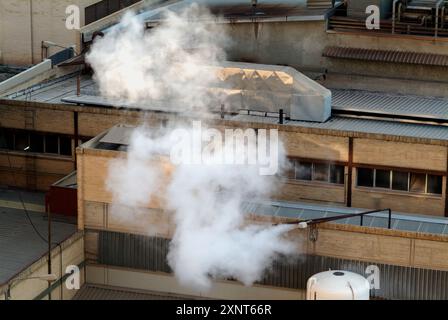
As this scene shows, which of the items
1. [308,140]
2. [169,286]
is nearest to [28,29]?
[308,140]

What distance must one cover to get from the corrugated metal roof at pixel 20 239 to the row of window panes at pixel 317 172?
9493 millimetres

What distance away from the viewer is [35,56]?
6850 centimetres

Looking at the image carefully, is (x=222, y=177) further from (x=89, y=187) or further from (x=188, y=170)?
(x=89, y=187)

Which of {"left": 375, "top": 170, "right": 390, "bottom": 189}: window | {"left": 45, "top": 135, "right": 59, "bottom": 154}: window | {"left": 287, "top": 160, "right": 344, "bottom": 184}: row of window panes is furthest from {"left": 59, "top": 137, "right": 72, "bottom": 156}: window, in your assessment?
{"left": 375, "top": 170, "right": 390, "bottom": 189}: window

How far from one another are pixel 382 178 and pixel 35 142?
16.0 meters

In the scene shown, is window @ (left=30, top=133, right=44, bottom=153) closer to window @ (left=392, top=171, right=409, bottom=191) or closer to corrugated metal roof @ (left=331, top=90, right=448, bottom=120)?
corrugated metal roof @ (left=331, top=90, right=448, bottom=120)

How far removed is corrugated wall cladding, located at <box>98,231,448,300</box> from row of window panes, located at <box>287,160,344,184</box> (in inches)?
191

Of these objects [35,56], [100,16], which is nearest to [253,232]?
[100,16]

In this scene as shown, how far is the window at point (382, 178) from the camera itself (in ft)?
158

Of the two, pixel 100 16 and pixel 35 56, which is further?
pixel 35 56

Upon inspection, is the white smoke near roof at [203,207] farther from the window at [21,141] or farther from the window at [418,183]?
the window at [21,141]

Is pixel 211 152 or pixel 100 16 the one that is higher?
pixel 100 16
